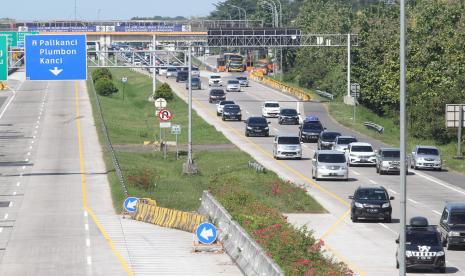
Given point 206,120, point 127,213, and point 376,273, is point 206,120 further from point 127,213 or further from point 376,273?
point 376,273

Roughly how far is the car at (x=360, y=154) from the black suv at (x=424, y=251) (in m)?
34.1

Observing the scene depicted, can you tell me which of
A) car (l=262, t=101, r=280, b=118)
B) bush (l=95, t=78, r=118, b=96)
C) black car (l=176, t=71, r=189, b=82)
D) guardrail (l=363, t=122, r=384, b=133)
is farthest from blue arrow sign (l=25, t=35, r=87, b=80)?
black car (l=176, t=71, r=189, b=82)

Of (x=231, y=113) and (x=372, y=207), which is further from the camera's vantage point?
(x=231, y=113)

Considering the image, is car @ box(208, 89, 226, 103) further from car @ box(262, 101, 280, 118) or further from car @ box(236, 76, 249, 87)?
car @ box(236, 76, 249, 87)

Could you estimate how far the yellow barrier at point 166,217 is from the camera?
45.9 metres

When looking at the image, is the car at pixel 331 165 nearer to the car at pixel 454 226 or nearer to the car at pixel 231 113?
the car at pixel 454 226

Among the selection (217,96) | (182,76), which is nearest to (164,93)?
(217,96)

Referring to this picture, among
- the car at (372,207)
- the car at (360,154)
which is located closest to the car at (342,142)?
the car at (360,154)

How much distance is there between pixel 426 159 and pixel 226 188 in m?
22.0

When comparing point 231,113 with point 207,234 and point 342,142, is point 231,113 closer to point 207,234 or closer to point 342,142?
point 342,142

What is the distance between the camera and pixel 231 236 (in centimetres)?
3909

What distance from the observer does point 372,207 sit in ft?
156

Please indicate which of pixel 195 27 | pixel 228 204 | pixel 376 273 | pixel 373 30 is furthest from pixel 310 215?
pixel 195 27

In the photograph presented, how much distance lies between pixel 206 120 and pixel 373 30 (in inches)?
968
